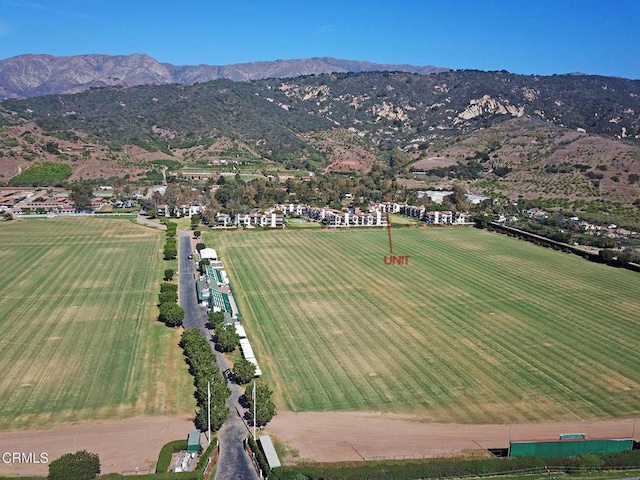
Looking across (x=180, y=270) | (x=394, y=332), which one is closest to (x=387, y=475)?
(x=394, y=332)

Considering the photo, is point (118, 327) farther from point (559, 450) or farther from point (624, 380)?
point (624, 380)

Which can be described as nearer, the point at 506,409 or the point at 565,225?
the point at 506,409

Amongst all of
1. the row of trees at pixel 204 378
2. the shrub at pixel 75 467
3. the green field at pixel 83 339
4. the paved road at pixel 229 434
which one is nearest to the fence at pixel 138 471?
the shrub at pixel 75 467

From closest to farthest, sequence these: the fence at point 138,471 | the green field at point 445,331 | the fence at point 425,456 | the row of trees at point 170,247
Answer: the fence at point 138,471 → the fence at point 425,456 → the green field at point 445,331 → the row of trees at point 170,247

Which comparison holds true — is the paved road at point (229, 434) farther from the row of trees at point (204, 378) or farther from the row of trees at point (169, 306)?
the row of trees at point (169, 306)

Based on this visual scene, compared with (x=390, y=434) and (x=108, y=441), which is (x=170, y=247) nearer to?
(x=108, y=441)

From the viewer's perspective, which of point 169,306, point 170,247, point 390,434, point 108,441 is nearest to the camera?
point 108,441

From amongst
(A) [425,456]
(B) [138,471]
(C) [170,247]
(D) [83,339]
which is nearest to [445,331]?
(A) [425,456]
